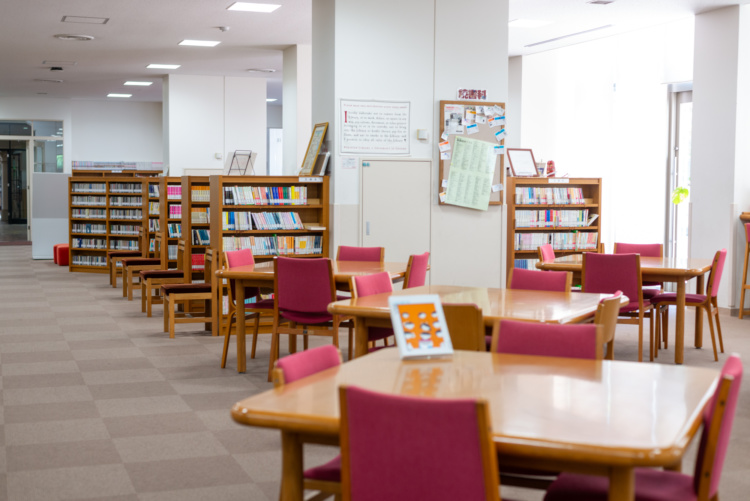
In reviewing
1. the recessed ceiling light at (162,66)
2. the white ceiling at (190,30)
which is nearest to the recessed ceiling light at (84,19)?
the white ceiling at (190,30)

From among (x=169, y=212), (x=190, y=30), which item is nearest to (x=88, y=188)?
(x=190, y=30)

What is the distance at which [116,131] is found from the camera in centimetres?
1959

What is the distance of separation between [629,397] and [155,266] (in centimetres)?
891

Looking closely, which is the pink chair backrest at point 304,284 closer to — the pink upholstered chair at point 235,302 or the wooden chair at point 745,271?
the pink upholstered chair at point 235,302

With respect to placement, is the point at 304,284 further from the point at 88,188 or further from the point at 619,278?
the point at 88,188

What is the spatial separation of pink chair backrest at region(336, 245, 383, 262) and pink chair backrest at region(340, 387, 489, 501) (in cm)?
494

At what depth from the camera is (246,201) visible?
25.3ft

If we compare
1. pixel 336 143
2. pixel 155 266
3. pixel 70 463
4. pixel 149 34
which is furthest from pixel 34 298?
pixel 70 463

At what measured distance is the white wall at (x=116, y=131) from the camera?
19.3 m

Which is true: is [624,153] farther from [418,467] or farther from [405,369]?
[418,467]

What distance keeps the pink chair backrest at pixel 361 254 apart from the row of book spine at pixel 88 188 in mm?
8585

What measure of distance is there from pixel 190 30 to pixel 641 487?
32.4ft

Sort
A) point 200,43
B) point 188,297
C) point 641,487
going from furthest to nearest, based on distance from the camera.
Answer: point 200,43, point 188,297, point 641,487

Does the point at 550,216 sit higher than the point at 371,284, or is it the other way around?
the point at 550,216
